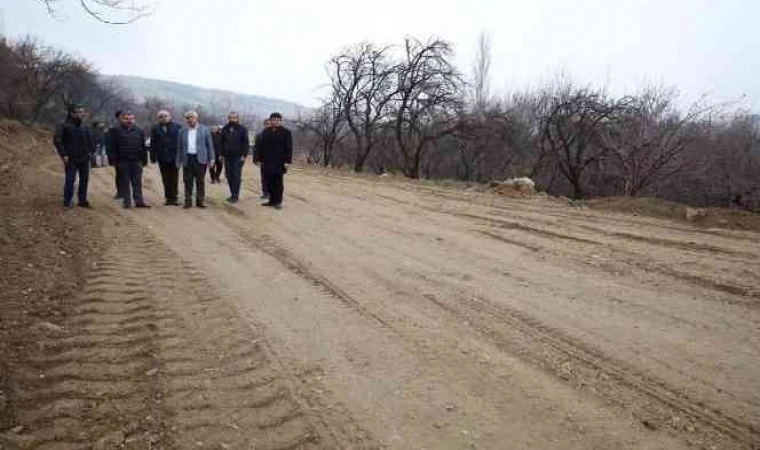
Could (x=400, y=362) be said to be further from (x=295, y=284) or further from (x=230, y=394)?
(x=295, y=284)

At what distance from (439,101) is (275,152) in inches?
704

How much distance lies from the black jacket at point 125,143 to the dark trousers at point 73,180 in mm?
536

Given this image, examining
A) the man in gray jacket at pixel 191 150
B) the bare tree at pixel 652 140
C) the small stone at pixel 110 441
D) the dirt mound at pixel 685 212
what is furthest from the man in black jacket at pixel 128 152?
the bare tree at pixel 652 140

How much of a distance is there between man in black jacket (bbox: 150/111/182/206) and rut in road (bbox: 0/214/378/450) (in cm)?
545

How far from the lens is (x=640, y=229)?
8.86 metres

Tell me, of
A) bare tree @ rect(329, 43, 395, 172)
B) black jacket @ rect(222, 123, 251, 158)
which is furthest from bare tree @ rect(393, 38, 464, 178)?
black jacket @ rect(222, 123, 251, 158)

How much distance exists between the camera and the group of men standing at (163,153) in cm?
872

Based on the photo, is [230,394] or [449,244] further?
[449,244]

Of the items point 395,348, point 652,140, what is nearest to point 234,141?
point 395,348

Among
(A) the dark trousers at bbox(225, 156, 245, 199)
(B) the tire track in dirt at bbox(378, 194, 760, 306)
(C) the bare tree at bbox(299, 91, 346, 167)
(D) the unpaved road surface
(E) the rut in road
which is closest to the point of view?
(E) the rut in road

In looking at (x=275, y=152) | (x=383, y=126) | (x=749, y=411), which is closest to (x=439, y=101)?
(x=383, y=126)

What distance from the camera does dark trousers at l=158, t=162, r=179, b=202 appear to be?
9695 mm

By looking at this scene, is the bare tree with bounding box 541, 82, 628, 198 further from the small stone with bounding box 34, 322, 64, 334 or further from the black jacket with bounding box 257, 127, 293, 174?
the small stone with bounding box 34, 322, 64, 334

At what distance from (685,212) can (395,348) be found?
31.6ft
